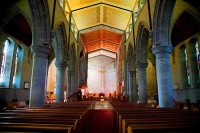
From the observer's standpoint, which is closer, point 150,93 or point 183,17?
point 183,17

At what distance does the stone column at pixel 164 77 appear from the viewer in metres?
5.96

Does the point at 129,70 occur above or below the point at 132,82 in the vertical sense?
above

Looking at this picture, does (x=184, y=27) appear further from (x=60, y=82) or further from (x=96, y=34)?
(x=96, y=34)

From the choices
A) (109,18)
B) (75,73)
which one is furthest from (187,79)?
(75,73)

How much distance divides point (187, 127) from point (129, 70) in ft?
34.8

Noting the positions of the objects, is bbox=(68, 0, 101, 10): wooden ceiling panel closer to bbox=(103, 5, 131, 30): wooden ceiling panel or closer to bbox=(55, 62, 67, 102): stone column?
bbox=(103, 5, 131, 30): wooden ceiling panel

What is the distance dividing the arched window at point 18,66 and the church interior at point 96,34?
73mm

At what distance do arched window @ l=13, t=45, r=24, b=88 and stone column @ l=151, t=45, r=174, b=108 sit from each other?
9665mm

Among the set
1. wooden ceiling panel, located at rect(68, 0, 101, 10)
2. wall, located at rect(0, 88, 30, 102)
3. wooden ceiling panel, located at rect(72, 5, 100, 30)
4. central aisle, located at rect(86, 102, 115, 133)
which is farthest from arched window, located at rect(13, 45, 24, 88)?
central aisle, located at rect(86, 102, 115, 133)

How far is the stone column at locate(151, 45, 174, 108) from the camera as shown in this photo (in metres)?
5.96

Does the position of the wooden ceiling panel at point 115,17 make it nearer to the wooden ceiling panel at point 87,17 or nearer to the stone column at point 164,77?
the wooden ceiling panel at point 87,17

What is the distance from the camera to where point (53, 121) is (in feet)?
7.77

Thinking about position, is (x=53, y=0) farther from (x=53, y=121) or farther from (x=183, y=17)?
(x=183, y=17)

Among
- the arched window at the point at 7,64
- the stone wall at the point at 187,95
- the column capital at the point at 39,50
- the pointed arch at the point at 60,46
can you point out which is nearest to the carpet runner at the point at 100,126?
the column capital at the point at 39,50
